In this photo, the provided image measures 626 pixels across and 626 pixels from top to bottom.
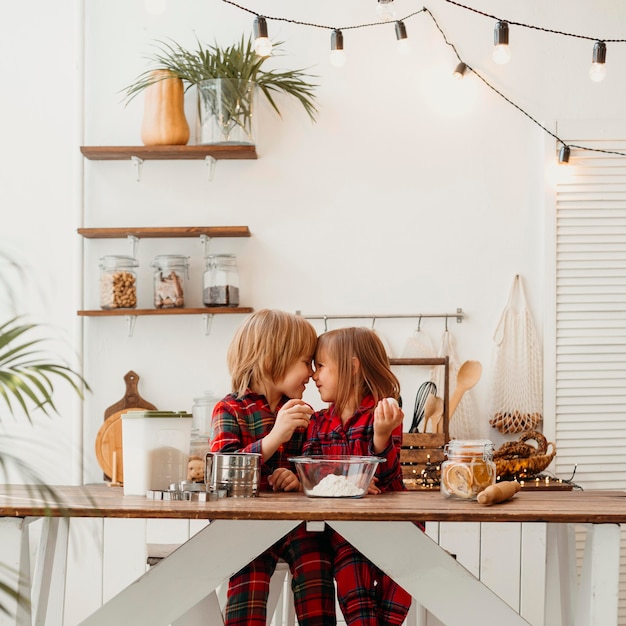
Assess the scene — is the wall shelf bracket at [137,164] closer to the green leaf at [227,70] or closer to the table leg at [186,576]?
the green leaf at [227,70]

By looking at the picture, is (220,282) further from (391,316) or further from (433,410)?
(433,410)

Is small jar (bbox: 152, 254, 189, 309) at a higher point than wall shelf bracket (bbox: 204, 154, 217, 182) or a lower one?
lower

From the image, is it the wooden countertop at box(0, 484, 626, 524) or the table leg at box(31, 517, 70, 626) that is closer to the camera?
the wooden countertop at box(0, 484, 626, 524)

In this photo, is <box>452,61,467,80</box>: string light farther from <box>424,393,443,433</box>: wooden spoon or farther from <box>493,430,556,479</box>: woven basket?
<box>493,430,556,479</box>: woven basket

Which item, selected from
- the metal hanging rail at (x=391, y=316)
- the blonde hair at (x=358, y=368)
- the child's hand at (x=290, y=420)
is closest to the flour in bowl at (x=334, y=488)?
the child's hand at (x=290, y=420)

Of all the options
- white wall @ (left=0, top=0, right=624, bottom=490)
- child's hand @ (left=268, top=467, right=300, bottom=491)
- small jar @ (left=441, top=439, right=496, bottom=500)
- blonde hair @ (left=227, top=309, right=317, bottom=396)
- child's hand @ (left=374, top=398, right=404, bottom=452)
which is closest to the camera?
small jar @ (left=441, top=439, right=496, bottom=500)

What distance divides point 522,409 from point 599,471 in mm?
377

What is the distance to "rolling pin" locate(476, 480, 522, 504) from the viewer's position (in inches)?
65.3

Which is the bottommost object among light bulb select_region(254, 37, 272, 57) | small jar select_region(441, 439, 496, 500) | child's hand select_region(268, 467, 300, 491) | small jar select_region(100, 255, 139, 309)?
child's hand select_region(268, 467, 300, 491)

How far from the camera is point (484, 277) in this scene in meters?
3.30

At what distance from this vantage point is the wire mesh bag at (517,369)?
3.22m

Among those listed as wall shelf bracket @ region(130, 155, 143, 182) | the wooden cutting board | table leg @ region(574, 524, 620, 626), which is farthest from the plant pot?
table leg @ region(574, 524, 620, 626)

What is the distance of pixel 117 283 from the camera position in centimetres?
315

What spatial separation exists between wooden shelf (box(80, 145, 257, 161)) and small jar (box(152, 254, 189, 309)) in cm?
36
